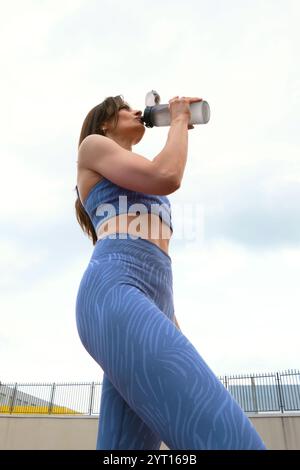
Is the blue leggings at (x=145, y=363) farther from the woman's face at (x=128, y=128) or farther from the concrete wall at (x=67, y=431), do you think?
the concrete wall at (x=67, y=431)

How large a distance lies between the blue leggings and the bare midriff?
4 cm

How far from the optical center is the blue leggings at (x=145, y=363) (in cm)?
100

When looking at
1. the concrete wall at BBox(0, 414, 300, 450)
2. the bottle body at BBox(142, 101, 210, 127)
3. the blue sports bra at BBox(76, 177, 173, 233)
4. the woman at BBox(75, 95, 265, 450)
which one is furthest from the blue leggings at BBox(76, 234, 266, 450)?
the concrete wall at BBox(0, 414, 300, 450)

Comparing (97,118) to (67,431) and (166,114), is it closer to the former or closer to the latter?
(166,114)

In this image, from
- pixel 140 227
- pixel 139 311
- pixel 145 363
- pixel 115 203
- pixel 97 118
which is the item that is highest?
pixel 97 118

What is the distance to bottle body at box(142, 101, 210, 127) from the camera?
1678 millimetres

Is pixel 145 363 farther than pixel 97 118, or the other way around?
pixel 97 118

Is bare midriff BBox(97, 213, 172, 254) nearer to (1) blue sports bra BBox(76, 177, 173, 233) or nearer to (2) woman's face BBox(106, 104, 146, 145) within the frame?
(1) blue sports bra BBox(76, 177, 173, 233)

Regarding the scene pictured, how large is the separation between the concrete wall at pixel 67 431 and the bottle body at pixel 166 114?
1268 cm

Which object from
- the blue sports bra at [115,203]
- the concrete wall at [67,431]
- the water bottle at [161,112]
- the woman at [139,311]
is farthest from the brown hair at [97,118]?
the concrete wall at [67,431]

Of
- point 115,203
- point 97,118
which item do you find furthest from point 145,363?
point 97,118

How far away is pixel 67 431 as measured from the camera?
558 inches

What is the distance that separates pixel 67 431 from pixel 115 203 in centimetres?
1474

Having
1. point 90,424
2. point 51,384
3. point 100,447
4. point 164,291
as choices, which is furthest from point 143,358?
point 51,384
